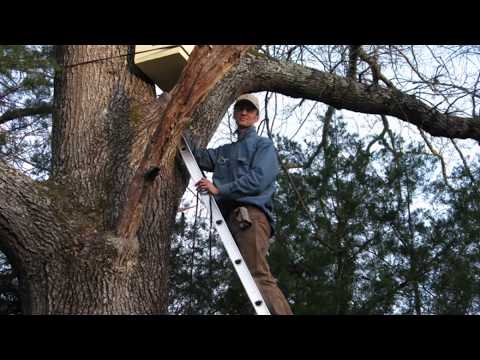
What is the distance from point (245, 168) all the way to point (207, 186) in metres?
0.27

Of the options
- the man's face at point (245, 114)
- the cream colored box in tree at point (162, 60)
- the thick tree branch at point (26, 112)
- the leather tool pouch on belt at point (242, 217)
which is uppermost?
the thick tree branch at point (26, 112)

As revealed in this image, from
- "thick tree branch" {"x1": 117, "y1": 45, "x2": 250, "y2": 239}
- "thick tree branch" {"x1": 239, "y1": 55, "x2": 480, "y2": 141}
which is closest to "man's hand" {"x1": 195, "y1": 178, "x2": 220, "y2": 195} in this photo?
"thick tree branch" {"x1": 117, "y1": 45, "x2": 250, "y2": 239}

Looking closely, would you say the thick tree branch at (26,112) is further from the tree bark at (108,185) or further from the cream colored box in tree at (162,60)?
the cream colored box in tree at (162,60)

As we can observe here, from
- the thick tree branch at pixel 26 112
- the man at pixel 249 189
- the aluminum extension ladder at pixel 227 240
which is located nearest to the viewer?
the aluminum extension ladder at pixel 227 240

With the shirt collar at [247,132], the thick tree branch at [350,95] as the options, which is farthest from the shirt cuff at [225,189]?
the thick tree branch at [350,95]

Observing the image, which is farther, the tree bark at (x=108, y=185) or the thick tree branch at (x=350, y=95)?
the thick tree branch at (x=350, y=95)

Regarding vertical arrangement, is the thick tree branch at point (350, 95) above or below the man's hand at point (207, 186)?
above

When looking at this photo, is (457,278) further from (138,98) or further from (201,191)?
(138,98)

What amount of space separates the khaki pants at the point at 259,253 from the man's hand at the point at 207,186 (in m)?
0.16

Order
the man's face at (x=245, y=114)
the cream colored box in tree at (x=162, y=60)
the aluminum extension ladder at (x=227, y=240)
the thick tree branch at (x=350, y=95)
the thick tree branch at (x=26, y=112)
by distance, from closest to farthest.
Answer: the aluminum extension ladder at (x=227, y=240) < the cream colored box in tree at (x=162, y=60) < the man's face at (x=245, y=114) < the thick tree branch at (x=350, y=95) < the thick tree branch at (x=26, y=112)

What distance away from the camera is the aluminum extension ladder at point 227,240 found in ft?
12.9

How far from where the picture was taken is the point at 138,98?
14.7 feet
